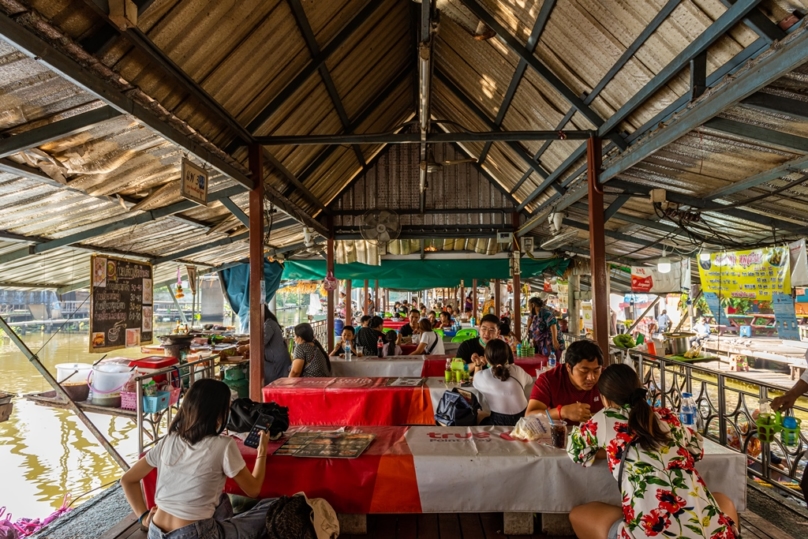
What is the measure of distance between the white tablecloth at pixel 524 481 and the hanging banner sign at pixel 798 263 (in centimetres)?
448

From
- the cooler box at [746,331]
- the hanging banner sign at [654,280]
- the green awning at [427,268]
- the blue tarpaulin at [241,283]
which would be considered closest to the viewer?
the hanging banner sign at [654,280]

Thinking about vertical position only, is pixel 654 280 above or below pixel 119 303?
above

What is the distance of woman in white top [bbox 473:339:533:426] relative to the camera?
390cm

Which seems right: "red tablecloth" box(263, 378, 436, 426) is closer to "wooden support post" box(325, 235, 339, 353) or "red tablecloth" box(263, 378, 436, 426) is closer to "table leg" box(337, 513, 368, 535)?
"table leg" box(337, 513, 368, 535)

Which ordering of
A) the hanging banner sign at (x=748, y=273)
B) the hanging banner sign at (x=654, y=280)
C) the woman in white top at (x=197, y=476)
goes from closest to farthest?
the woman in white top at (x=197, y=476), the hanging banner sign at (x=748, y=273), the hanging banner sign at (x=654, y=280)

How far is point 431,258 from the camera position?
40.8 feet

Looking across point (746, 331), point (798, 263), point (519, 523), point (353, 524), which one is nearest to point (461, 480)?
point (519, 523)

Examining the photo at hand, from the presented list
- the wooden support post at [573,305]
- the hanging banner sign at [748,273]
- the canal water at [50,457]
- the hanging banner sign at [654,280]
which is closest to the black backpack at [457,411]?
the hanging banner sign at [748,273]

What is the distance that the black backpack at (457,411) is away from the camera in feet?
12.1

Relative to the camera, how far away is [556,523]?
9.18 feet

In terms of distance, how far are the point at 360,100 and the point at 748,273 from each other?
6344mm

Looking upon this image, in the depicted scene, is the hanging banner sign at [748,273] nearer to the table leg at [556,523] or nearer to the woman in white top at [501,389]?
the woman in white top at [501,389]

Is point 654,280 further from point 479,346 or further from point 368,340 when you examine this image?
point 479,346

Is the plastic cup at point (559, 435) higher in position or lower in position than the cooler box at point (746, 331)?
higher
